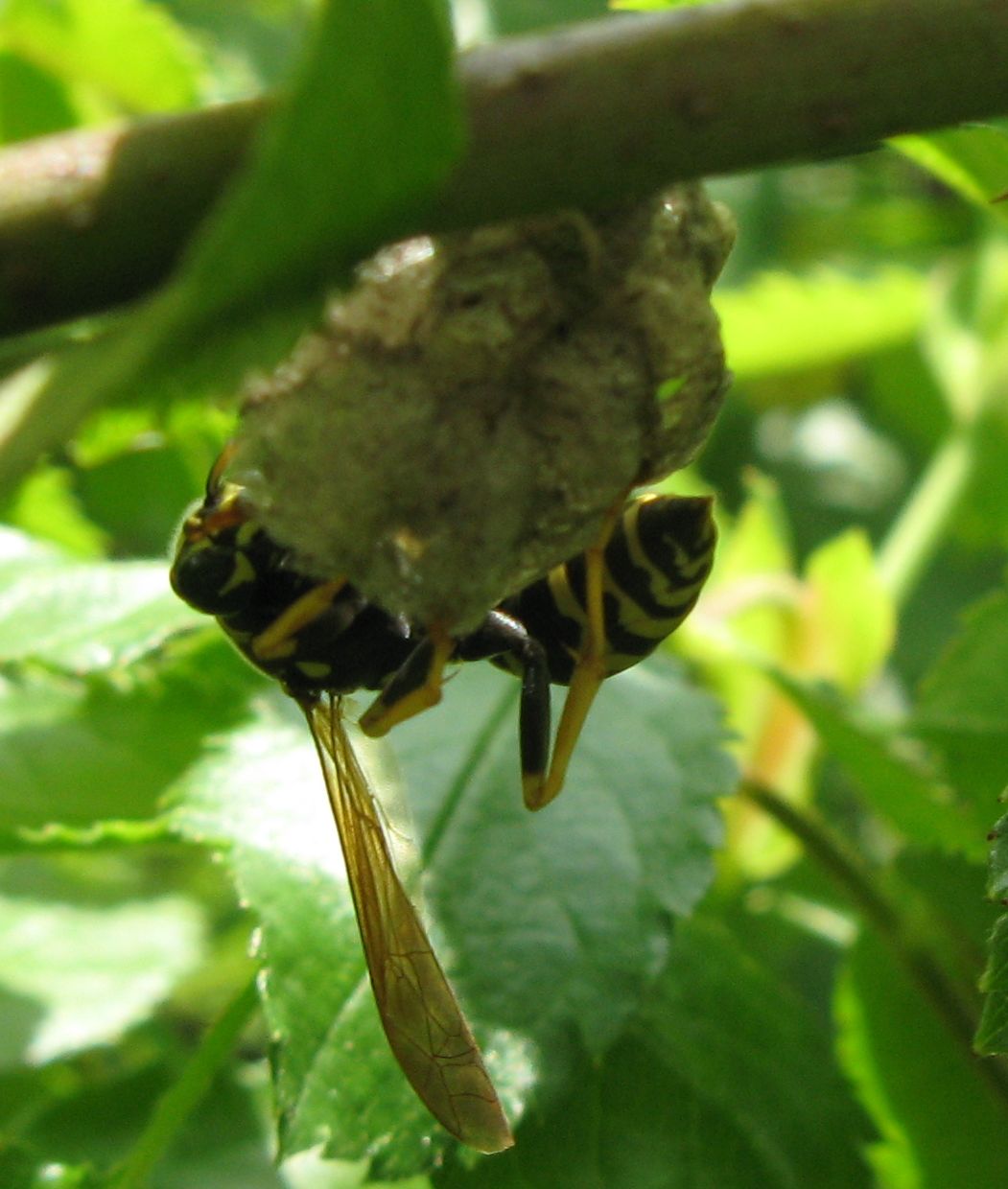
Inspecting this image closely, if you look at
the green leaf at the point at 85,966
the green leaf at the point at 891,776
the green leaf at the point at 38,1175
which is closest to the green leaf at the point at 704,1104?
the green leaf at the point at 891,776

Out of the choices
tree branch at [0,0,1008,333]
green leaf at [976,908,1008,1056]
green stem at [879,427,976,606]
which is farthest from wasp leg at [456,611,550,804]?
green stem at [879,427,976,606]

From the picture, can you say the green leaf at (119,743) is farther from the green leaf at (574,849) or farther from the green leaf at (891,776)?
the green leaf at (891,776)

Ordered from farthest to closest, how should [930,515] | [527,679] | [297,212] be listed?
[930,515] < [527,679] < [297,212]

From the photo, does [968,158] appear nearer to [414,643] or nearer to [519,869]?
[414,643]

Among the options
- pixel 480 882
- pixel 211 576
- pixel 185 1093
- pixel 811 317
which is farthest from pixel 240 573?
pixel 811 317

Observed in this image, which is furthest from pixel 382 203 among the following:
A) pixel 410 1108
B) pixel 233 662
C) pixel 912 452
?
pixel 912 452

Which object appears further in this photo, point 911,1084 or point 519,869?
point 911,1084

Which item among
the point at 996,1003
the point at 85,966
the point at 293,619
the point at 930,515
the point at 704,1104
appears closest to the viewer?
the point at 996,1003
